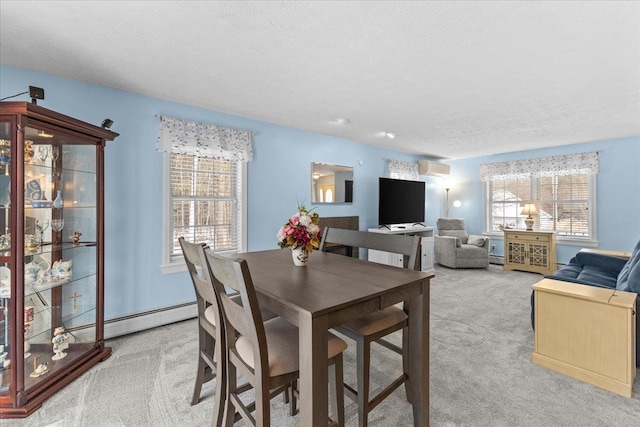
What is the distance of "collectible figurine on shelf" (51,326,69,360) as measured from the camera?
2.12 metres

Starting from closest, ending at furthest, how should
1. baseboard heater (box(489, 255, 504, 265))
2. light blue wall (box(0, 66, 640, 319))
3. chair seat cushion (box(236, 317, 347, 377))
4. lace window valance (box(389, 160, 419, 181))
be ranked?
chair seat cushion (box(236, 317, 347, 377)) → light blue wall (box(0, 66, 640, 319)) → lace window valance (box(389, 160, 419, 181)) → baseboard heater (box(489, 255, 504, 265))

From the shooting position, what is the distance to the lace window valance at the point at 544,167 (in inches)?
192

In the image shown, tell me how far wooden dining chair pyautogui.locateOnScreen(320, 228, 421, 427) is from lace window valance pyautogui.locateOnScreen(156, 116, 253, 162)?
7.00 feet

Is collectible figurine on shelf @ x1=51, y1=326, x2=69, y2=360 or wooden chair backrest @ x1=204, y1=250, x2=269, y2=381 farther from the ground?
wooden chair backrest @ x1=204, y1=250, x2=269, y2=381

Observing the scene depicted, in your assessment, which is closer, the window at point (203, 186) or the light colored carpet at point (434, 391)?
the light colored carpet at point (434, 391)

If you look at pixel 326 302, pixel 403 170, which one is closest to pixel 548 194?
pixel 403 170

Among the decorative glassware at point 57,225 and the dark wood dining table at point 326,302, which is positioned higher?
the decorative glassware at point 57,225

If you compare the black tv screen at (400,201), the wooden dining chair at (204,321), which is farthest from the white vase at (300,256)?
the black tv screen at (400,201)

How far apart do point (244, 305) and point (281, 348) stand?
0.34 m

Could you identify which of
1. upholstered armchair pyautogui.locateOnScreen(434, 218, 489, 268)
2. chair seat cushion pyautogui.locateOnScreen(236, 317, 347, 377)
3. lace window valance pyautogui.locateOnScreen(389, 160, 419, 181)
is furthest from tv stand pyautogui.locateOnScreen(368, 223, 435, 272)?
chair seat cushion pyautogui.locateOnScreen(236, 317, 347, 377)

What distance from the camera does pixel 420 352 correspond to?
1.50 metres

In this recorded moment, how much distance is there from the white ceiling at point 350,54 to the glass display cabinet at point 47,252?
0.60 metres

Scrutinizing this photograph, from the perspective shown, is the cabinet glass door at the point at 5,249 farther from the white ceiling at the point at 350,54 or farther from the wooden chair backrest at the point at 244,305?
the wooden chair backrest at the point at 244,305

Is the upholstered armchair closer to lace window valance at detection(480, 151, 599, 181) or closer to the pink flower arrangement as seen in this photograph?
lace window valance at detection(480, 151, 599, 181)
